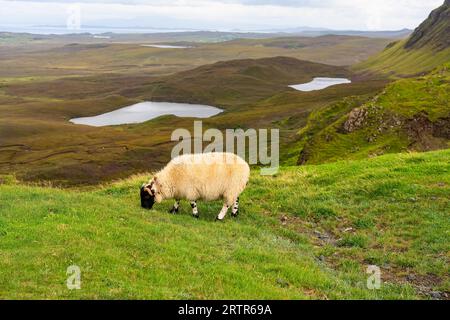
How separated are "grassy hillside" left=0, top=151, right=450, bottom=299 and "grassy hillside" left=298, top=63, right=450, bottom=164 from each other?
49.0ft

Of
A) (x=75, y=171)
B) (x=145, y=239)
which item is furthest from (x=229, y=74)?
(x=145, y=239)

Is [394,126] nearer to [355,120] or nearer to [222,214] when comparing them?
[355,120]

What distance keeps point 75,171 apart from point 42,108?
253 ft

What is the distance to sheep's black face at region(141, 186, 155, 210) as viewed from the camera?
20.5 meters

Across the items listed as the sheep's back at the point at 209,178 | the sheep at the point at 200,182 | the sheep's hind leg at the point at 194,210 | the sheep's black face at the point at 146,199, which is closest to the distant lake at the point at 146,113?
the sheep's black face at the point at 146,199

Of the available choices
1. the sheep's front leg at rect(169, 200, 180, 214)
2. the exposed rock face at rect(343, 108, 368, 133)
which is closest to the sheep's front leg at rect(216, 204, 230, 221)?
the sheep's front leg at rect(169, 200, 180, 214)

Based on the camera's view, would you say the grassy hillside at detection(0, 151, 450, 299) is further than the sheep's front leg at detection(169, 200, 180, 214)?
No

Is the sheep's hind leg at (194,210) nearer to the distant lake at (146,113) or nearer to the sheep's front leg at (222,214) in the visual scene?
the sheep's front leg at (222,214)

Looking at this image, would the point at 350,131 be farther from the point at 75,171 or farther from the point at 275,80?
the point at 275,80

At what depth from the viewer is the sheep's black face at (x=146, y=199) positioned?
20.5 m

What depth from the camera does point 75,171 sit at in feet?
228

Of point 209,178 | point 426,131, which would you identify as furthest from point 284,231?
point 426,131

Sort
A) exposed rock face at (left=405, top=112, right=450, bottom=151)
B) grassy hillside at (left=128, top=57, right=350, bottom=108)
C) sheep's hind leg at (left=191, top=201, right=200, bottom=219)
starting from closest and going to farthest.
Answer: sheep's hind leg at (left=191, top=201, right=200, bottom=219)
exposed rock face at (left=405, top=112, right=450, bottom=151)
grassy hillside at (left=128, top=57, right=350, bottom=108)

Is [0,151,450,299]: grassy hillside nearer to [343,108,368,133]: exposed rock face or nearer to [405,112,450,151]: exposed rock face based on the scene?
[405,112,450,151]: exposed rock face
